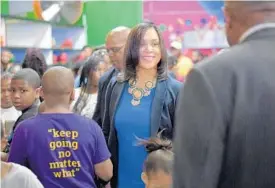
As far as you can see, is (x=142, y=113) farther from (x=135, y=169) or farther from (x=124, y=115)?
(x=135, y=169)

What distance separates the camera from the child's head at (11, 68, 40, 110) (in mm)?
2801

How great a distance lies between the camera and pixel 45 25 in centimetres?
797

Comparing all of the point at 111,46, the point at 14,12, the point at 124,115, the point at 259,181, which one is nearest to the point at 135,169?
the point at 124,115

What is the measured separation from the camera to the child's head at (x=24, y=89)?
2.80m

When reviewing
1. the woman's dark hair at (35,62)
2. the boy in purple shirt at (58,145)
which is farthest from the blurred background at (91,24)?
the boy in purple shirt at (58,145)

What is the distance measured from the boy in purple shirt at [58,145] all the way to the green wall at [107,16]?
6.49 m

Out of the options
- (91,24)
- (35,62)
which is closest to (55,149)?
(35,62)

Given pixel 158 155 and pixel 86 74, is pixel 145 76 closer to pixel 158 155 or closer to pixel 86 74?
pixel 158 155

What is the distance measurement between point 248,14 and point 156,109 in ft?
4.12

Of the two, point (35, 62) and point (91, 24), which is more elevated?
point (35, 62)

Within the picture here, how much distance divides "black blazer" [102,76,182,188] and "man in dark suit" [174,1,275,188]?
47.4 inches

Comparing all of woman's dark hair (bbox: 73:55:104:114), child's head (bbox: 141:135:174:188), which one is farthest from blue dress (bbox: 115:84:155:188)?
woman's dark hair (bbox: 73:55:104:114)

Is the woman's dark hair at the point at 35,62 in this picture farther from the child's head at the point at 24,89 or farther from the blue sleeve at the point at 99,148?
the blue sleeve at the point at 99,148

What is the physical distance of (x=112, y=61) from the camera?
2.96 metres
